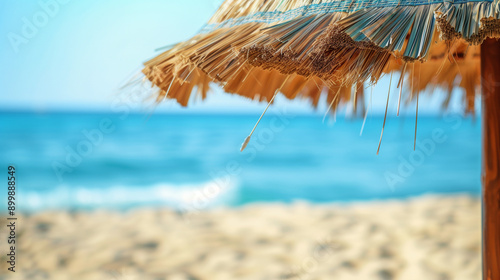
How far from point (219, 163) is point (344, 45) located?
1222cm

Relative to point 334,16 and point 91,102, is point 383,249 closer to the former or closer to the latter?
point 334,16

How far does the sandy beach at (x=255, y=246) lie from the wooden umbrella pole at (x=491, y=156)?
1484 mm

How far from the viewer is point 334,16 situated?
986 mm

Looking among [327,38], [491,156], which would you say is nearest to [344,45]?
[327,38]

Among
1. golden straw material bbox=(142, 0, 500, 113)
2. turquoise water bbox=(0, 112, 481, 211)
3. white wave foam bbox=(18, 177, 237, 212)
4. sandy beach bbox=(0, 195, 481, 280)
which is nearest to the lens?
golden straw material bbox=(142, 0, 500, 113)

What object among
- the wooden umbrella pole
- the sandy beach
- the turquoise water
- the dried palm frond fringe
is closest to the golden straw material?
the dried palm frond fringe

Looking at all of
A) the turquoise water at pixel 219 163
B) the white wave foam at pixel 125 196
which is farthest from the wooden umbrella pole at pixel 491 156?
the white wave foam at pixel 125 196

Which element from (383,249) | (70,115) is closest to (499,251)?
(383,249)

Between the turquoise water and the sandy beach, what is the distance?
1.19 metres

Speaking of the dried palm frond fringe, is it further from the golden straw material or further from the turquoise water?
the turquoise water

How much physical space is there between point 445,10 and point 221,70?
52cm

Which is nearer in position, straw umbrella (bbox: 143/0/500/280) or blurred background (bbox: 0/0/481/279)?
straw umbrella (bbox: 143/0/500/280)

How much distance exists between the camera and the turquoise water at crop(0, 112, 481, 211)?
8836mm

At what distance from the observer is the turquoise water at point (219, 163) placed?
8.84 m
